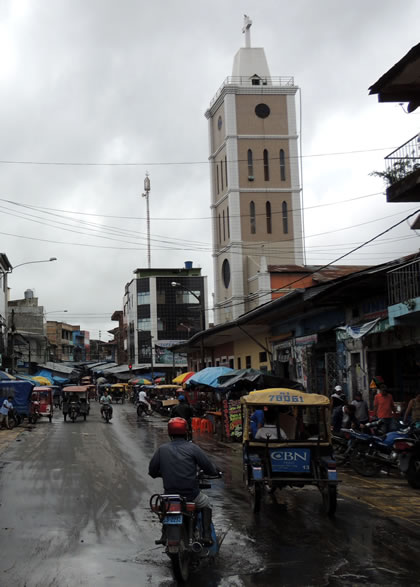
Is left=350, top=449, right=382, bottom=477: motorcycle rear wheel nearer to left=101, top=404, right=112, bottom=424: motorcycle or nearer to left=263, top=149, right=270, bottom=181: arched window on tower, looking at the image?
left=101, top=404, right=112, bottom=424: motorcycle

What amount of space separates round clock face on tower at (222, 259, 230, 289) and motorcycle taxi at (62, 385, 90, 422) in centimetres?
2816

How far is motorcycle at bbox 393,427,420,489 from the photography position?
12844mm

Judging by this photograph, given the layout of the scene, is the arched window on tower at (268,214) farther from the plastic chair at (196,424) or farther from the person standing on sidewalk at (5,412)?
the person standing on sidewalk at (5,412)

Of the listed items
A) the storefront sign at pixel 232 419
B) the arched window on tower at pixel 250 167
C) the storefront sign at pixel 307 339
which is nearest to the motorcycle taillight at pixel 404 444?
the storefront sign at pixel 232 419

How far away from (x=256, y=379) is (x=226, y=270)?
152ft

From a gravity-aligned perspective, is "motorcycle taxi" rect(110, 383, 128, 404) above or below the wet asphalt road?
above

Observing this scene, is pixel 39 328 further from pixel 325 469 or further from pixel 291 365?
pixel 325 469

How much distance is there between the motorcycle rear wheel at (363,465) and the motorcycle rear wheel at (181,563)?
918cm

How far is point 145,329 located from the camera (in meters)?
96.3

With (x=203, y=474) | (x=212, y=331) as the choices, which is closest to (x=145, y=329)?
(x=212, y=331)

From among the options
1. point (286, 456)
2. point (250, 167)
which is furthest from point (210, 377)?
point (250, 167)

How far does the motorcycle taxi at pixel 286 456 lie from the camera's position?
10062mm

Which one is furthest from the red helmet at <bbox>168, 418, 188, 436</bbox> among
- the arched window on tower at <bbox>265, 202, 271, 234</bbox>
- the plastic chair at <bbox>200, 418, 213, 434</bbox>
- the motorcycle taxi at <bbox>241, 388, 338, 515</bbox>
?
the arched window on tower at <bbox>265, 202, 271, 234</bbox>

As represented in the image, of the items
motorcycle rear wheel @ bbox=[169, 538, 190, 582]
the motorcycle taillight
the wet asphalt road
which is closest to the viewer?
motorcycle rear wheel @ bbox=[169, 538, 190, 582]
